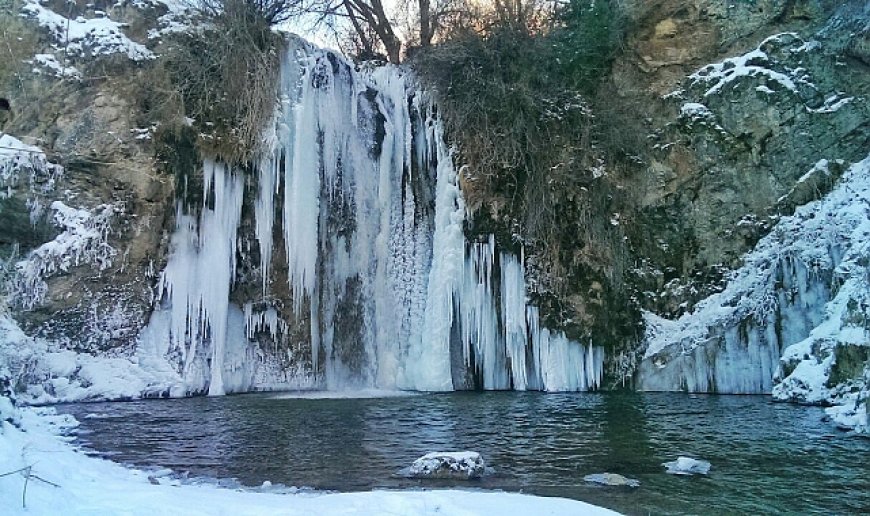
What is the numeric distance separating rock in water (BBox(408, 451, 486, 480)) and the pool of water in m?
0.18

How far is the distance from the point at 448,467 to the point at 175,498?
244cm

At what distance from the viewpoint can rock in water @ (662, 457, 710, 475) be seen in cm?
653

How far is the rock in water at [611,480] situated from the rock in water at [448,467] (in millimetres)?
975

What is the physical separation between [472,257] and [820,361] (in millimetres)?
6702

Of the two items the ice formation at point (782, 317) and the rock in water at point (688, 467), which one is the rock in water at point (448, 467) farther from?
the ice formation at point (782, 317)

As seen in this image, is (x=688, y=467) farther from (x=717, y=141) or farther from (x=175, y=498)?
(x=717, y=141)

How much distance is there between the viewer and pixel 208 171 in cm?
1451

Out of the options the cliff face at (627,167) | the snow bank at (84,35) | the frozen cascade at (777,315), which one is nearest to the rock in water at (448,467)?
the frozen cascade at (777,315)

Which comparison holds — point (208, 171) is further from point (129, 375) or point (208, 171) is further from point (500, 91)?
point (500, 91)

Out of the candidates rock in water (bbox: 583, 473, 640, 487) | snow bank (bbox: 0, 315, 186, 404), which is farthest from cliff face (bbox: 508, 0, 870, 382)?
rock in water (bbox: 583, 473, 640, 487)

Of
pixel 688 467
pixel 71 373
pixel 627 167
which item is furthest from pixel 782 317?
pixel 71 373

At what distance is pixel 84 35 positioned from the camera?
48.4ft

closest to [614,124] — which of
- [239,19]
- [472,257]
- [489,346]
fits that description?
[472,257]

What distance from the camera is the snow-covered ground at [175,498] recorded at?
14.3 ft
